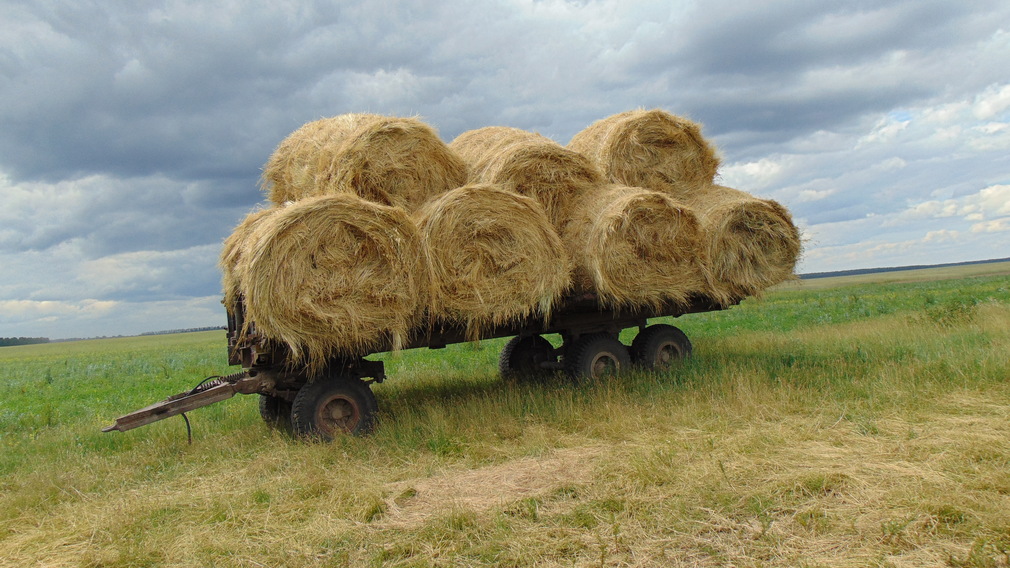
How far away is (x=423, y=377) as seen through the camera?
34.7 ft

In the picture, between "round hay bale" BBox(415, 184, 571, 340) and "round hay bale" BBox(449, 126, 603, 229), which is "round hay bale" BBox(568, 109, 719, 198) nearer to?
"round hay bale" BBox(449, 126, 603, 229)

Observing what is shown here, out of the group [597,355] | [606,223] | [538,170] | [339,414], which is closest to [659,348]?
[597,355]

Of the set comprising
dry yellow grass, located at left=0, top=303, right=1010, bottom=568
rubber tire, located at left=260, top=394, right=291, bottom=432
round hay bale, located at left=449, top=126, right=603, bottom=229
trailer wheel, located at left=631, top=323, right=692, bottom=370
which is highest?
round hay bale, located at left=449, top=126, right=603, bottom=229

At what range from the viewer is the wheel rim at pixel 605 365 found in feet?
27.0

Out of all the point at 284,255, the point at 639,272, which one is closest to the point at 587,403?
the point at 639,272

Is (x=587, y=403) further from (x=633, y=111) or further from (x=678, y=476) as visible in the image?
(x=633, y=111)

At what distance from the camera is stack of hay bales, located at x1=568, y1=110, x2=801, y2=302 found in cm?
838

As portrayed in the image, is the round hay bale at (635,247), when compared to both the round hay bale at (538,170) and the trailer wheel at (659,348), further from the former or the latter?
the trailer wheel at (659,348)

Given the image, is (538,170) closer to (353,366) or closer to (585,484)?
(353,366)

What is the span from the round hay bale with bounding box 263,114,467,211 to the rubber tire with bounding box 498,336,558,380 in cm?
305

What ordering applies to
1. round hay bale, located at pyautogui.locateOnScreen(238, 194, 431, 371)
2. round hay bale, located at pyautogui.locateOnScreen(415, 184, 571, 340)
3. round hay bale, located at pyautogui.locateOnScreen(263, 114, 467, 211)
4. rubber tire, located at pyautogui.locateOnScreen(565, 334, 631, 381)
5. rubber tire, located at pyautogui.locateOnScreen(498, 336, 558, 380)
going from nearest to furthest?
round hay bale, located at pyautogui.locateOnScreen(238, 194, 431, 371) < round hay bale, located at pyautogui.locateOnScreen(415, 184, 571, 340) < round hay bale, located at pyautogui.locateOnScreen(263, 114, 467, 211) < rubber tire, located at pyautogui.locateOnScreen(565, 334, 631, 381) < rubber tire, located at pyautogui.locateOnScreen(498, 336, 558, 380)

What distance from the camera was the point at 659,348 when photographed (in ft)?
29.9

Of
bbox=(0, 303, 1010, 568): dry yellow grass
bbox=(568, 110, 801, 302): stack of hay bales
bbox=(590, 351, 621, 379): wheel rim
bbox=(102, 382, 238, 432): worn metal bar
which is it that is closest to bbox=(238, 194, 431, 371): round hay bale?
bbox=(102, 382, 238, 432): worn metal bar

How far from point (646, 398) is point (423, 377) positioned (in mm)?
4449
